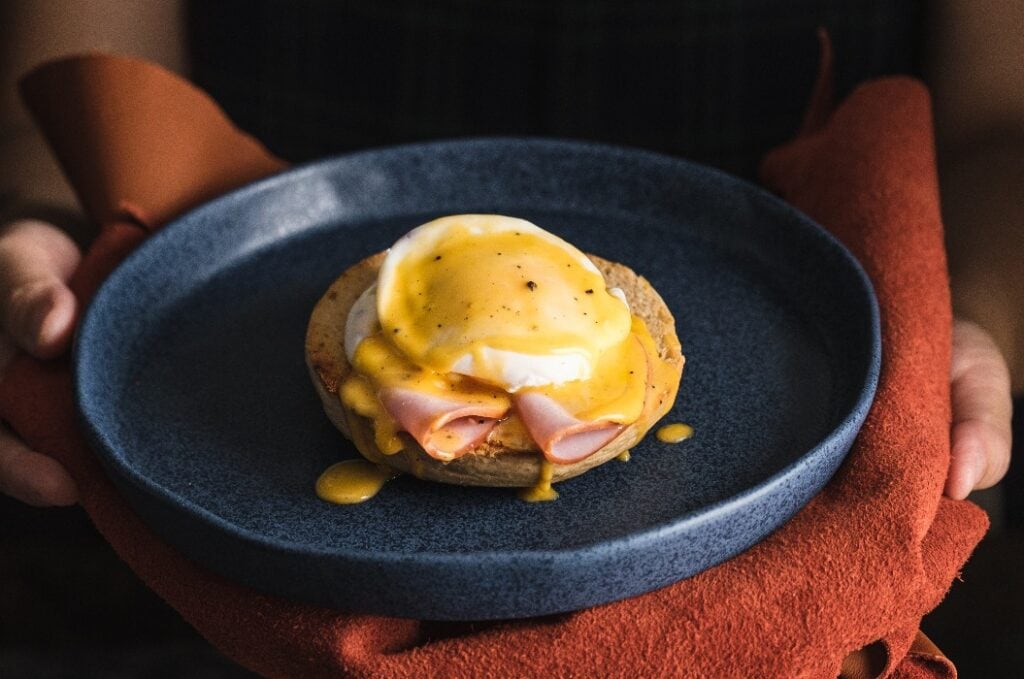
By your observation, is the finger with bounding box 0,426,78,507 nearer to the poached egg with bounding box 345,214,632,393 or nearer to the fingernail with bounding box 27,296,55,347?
the fingernail with bounding box 27,296,55,347

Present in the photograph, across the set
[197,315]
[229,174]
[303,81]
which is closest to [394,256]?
[197,315]

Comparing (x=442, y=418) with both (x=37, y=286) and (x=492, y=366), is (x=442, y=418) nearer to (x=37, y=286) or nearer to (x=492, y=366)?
(x=492, y=366)

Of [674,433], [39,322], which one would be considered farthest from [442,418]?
[39,322]

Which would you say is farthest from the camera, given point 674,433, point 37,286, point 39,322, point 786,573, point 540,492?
point 37,286

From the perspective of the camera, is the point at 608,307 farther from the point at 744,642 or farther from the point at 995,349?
the point at 995,349

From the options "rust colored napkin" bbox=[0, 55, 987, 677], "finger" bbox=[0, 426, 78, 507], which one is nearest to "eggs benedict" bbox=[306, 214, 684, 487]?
"rust colored napkin" bbox=[0, 55, 987, 677]
